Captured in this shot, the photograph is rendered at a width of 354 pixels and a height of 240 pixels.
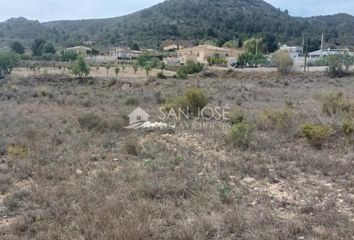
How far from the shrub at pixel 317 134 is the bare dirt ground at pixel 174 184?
126 millimetres

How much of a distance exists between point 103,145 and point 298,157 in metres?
4.31

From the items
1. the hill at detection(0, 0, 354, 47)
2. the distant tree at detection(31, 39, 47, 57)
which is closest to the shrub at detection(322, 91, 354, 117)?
the distant tree at detection(31, 39, 47, 57)

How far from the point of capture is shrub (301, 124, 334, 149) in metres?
8.48

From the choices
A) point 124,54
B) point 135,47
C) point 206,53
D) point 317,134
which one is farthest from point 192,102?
point 135,47

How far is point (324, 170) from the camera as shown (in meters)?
6.63

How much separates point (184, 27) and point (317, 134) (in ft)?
337

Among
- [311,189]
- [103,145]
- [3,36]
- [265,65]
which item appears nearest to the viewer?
[311,189]

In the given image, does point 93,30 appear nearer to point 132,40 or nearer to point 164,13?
point 164,13

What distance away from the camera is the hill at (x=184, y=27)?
101 metres

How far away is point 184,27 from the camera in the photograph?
4245 inches

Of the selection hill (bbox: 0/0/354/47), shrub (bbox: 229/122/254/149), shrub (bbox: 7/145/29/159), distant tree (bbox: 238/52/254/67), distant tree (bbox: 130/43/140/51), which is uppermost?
Answer: hill (bbox: 0/0/354/47)

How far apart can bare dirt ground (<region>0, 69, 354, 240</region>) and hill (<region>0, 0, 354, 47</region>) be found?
3299 inches

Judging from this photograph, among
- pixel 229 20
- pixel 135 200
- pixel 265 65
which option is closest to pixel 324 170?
pixel 135 200

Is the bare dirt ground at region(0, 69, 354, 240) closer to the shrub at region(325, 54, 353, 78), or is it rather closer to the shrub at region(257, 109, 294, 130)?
the shrub at region(257, 109, 294, 130)
